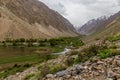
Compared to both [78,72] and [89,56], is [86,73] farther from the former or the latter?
[89,56]

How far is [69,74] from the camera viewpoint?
49.0 ft

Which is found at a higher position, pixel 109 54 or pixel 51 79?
pixel 109 54

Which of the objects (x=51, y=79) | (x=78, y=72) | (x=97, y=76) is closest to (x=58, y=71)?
(x=51, y=79)

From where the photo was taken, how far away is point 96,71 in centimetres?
1368

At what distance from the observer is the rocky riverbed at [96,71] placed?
12893 mm

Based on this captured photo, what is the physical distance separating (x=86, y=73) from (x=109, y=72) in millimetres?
1372

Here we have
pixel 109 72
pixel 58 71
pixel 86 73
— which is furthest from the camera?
pixel 58 71

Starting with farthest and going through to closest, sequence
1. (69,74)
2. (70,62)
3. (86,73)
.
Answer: (70,62) < (69,74) < (86,73)

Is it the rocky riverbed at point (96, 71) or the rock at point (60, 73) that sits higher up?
the rocky riverbed at point (96, 71)

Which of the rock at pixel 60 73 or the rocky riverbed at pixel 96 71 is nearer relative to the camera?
the rocky riverbed at pixel 96 71

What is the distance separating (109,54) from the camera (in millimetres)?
15234

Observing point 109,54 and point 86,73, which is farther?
point 109,54

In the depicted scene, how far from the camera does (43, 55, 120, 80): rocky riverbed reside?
12893 mm

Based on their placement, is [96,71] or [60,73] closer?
[96,71]
